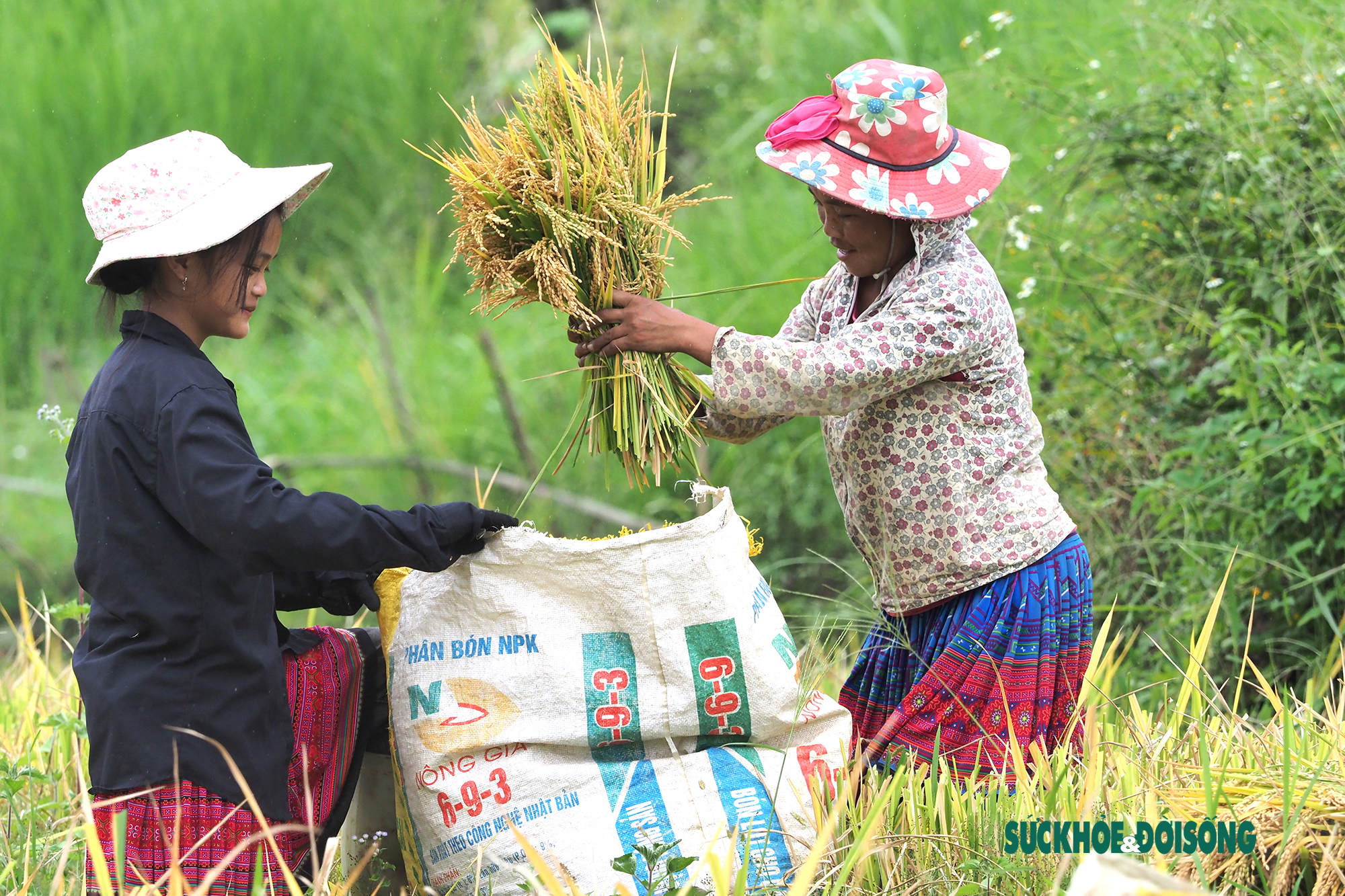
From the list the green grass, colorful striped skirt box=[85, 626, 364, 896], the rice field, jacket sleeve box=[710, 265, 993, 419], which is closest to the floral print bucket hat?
jacket sleeve box=[710, 265, 993, 419]

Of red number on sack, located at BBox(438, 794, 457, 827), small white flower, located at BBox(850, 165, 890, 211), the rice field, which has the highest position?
small white flower, located at BBox(850, 165, 890, 211)

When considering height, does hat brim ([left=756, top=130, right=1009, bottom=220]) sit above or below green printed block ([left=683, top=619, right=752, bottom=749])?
above

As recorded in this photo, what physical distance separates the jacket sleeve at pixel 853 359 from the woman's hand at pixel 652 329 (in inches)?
1.5

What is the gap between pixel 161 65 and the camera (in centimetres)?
735

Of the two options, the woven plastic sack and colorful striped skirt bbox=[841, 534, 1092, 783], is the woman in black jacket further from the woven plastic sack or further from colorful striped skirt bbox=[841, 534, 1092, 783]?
colorful striped skirt bbox=[841, 534, 1092, 783]

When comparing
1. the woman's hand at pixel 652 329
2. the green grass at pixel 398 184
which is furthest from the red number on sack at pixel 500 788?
the green grass at pixel 398 184

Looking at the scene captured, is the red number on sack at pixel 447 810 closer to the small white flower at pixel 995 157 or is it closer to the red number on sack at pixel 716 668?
the red number on sack at pixel 716 668

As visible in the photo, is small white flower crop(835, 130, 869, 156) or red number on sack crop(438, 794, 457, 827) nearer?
red number on sack crop(438, 794, 457, 827)

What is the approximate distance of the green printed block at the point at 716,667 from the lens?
213 centimetres

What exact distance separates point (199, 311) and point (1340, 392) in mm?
2646

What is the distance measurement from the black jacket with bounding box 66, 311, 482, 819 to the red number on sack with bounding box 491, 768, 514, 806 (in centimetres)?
38

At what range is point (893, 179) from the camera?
228 centimetres

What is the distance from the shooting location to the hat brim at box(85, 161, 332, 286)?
6.52ft

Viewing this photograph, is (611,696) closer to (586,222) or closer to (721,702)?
(721,702)
